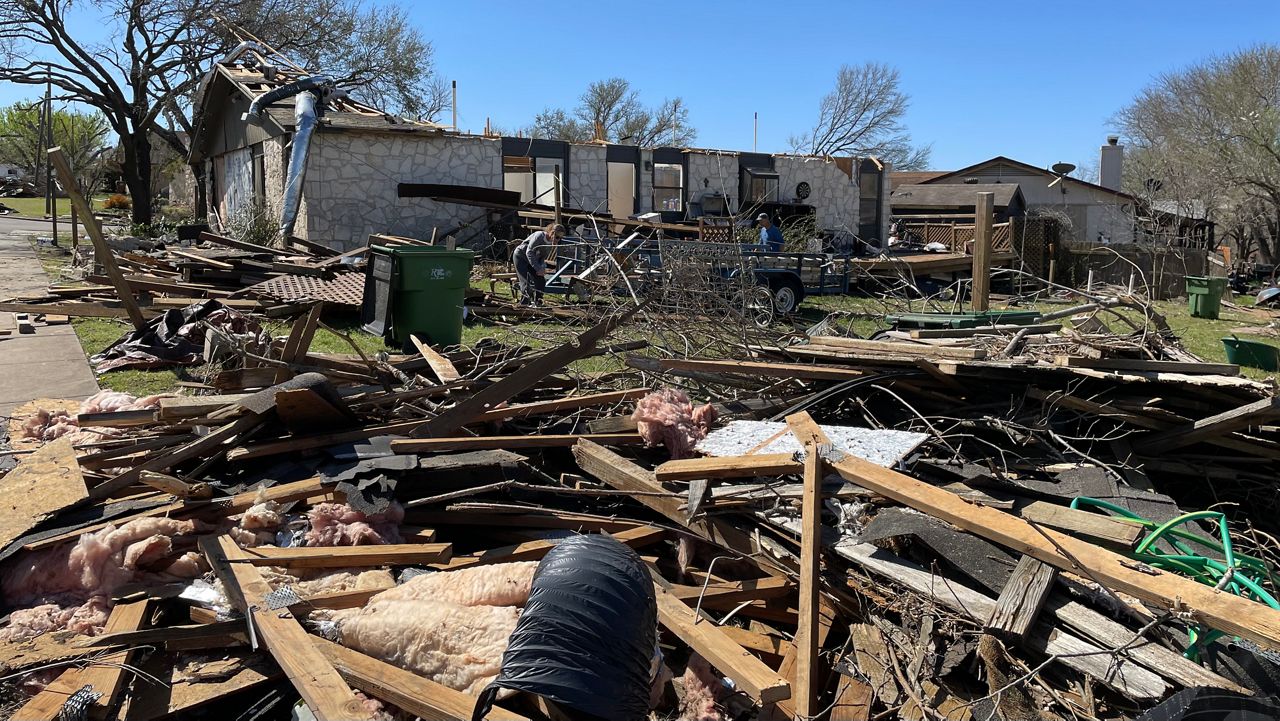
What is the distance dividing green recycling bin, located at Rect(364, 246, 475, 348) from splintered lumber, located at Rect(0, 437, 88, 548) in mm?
5278

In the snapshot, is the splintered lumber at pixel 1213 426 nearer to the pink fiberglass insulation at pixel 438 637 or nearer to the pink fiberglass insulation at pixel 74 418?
the pink fiberglass insulation at pixel 438 637

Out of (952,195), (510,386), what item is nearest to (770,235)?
(510,386)

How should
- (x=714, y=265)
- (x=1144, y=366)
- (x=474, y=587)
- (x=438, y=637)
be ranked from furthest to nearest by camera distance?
(x=714, y=265) < (x=1144, y=366) < (x=474, y=587) < (x=438, y=637)

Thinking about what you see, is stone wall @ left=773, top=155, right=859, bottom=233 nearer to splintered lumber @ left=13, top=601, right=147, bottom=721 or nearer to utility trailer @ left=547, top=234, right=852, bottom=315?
utility trailer @ left=547, top=234, right=852, bottom=315

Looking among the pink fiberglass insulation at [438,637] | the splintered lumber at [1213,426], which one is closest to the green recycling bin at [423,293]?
the pink fiberglass insulation at [438,637]

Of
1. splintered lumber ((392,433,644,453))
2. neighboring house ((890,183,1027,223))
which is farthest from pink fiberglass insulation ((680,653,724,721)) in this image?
neighboring house ((890,183,1027,223))

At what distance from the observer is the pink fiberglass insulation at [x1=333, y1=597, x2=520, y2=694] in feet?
10.1

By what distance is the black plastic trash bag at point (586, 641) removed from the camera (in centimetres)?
262

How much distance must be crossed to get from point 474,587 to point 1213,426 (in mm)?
4257

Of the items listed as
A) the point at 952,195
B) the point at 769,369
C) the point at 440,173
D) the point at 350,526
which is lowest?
the point at 350,526

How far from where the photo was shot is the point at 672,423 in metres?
4.95

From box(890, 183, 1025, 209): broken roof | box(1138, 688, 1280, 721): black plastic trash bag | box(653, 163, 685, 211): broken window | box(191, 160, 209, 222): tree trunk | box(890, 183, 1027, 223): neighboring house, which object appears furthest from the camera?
box(890, 183, 1025, 209): broken roof

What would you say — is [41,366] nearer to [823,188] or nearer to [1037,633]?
[1037,633]

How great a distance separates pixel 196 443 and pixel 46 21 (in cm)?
2964
